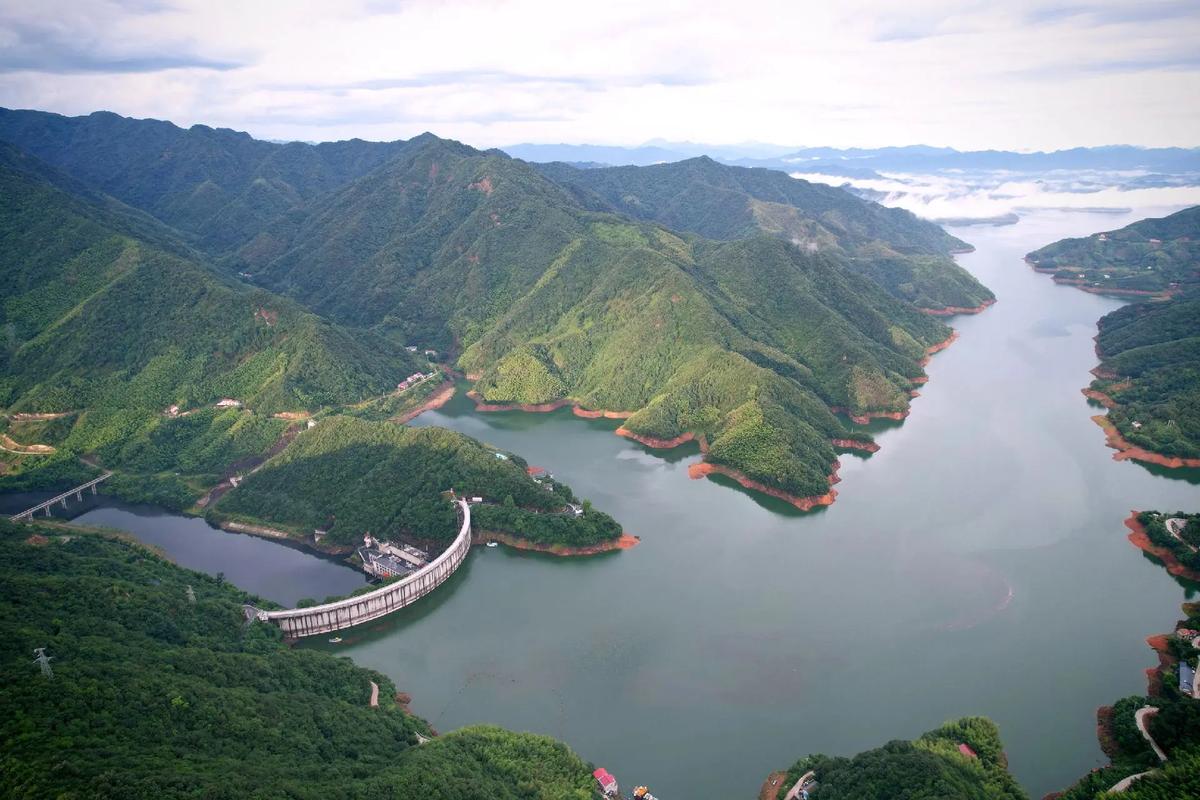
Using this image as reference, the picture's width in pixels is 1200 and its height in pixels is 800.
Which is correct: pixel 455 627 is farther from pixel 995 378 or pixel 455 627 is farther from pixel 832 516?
pixel 995 378

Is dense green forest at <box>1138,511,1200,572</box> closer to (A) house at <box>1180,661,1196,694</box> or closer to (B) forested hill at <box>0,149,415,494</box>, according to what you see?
(A) house at <box>1180,661,1196,694</box>

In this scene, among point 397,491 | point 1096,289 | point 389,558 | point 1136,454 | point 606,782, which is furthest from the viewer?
point 1096,289

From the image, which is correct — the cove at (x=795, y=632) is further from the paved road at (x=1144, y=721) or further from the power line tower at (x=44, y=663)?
the power line tower at (x=44, y=663)

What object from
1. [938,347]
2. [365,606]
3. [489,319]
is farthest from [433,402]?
[938,347]

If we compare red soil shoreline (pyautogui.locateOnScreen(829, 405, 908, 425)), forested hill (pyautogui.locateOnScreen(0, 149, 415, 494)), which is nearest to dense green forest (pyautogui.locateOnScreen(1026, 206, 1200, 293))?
red soil shoreline (pyautogui.locateOnScreen(829, 405, 908, 425))

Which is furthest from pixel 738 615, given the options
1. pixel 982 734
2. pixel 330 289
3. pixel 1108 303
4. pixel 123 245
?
pixel 1108 303

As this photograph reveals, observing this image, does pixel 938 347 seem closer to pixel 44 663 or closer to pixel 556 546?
pixel 556 546
